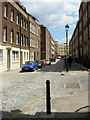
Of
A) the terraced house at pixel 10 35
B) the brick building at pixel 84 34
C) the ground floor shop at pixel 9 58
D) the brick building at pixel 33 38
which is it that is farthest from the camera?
the brick building at pixel 33 38

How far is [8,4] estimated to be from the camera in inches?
760

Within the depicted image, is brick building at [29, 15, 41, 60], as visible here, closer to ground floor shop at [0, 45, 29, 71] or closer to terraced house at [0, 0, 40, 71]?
terraced house at [0, 0, 40, 71]

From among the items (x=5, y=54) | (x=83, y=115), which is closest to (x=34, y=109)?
(x=83, y=115)

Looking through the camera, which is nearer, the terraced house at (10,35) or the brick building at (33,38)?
the terraced house at (10,35)

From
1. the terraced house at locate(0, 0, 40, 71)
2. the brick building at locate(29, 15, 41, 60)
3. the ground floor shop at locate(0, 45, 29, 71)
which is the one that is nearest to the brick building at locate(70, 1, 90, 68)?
the ground floor shop at locate(0, 45, 29, 71)

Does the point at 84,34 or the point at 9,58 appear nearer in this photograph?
the point at 9,58

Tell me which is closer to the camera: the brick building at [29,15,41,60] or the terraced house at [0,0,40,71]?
the terraced house at [0,0,40,71]

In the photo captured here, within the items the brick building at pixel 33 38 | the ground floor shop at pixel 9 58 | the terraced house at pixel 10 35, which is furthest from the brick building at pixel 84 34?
the brick building at pixel 33 38

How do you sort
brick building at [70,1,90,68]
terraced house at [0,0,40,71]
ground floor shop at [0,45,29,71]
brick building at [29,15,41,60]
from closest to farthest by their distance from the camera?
ground floor shop at [0,45,29,71]
terraced house at [0,0,40,71]
brick building at [70,1,90,68]
brick building at [29,15,41,60]

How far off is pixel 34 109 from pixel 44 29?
55.2 meters

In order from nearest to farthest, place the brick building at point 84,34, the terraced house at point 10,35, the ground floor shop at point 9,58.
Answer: the ground floor shop at point 9,58 < the terraced house at point 10,35 < the brick building at point 84,34

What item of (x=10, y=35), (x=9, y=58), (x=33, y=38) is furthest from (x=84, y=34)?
(x=9, y=58)

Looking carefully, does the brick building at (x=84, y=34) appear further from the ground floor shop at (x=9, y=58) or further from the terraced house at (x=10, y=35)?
the terraced house at (x=10, y=35)

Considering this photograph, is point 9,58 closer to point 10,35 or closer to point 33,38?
point 10,35
